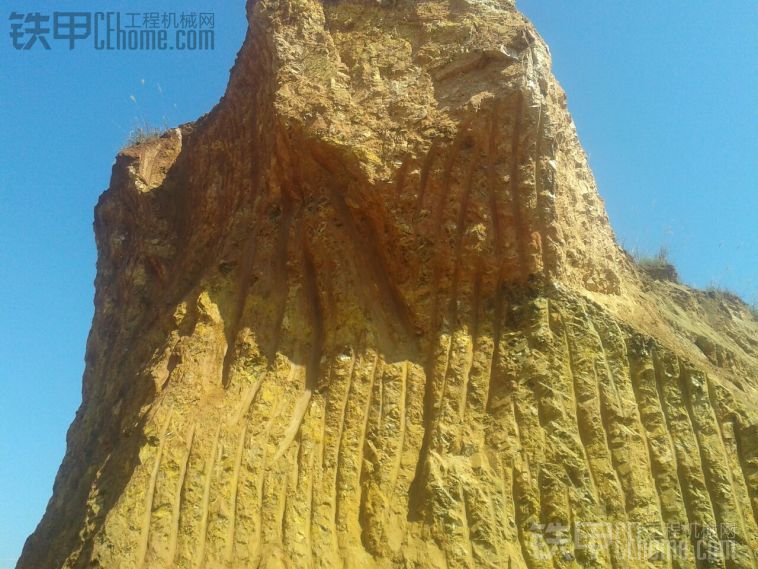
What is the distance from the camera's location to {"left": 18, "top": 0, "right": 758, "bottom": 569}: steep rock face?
5.30 meters

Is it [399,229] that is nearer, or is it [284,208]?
[399,229]

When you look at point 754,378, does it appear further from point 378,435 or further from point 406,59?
point 406,59

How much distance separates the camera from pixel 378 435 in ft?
19.1

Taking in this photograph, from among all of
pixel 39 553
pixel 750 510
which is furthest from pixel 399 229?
pixel 39 553

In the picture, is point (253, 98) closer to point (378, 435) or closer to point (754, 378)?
point (378, 435)

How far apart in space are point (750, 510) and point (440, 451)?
8.23 ft

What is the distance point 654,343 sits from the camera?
6141 mm

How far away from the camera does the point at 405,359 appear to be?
20.7ft

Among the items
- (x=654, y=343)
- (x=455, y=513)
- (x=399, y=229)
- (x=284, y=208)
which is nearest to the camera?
(x=455, y=513)

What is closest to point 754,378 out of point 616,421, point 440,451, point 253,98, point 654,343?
point 654,343

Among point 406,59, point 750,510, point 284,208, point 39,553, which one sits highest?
point 406,59

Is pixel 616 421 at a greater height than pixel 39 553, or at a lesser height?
greater

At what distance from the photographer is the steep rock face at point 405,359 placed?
5.30m

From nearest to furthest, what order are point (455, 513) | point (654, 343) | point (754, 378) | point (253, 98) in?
1. point (455, 513)
2. point (654, 343)
3. point (754, 378)
4. point (253, 98)
